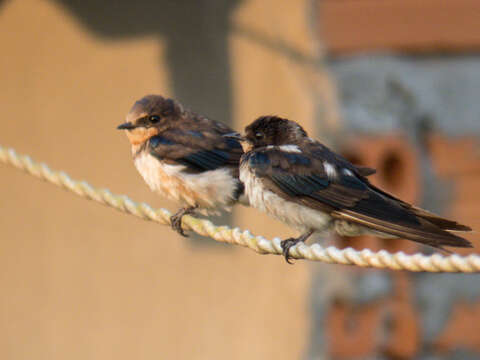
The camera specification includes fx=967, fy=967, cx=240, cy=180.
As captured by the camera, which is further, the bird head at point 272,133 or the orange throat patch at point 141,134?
the orange throat patch at point 141,134

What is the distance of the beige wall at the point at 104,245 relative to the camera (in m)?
4.70

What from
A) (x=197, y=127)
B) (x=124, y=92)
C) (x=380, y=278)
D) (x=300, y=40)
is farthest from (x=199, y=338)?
(x=197, y=127)

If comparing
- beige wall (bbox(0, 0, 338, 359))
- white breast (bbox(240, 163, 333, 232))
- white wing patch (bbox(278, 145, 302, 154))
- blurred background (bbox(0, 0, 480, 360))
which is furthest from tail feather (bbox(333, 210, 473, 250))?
beige wall (bbox(0, 0, 338, 359))

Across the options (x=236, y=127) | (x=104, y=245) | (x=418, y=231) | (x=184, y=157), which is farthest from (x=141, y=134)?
(x=104, y=245)

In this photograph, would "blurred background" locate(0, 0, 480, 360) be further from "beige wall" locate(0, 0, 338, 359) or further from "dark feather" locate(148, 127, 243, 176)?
"dark feather" locate(148, 127, 243, 176)

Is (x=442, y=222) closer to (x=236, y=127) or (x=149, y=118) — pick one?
(x=149, y=118)

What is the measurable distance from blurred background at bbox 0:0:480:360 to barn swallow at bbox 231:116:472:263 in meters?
1.59

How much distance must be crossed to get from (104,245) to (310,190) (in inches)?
98.1

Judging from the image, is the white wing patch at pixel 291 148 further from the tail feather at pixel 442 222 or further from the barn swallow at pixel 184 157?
the tail feather at pixel 442 222

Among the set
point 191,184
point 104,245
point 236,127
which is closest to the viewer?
point 191,184

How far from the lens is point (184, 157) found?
3152 mm

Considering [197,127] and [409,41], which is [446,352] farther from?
[197,127]

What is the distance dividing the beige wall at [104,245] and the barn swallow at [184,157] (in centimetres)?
131

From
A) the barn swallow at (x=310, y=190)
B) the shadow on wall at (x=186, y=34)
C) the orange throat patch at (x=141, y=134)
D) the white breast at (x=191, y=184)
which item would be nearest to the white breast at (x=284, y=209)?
the barn swallow at (x=310, y=190)
